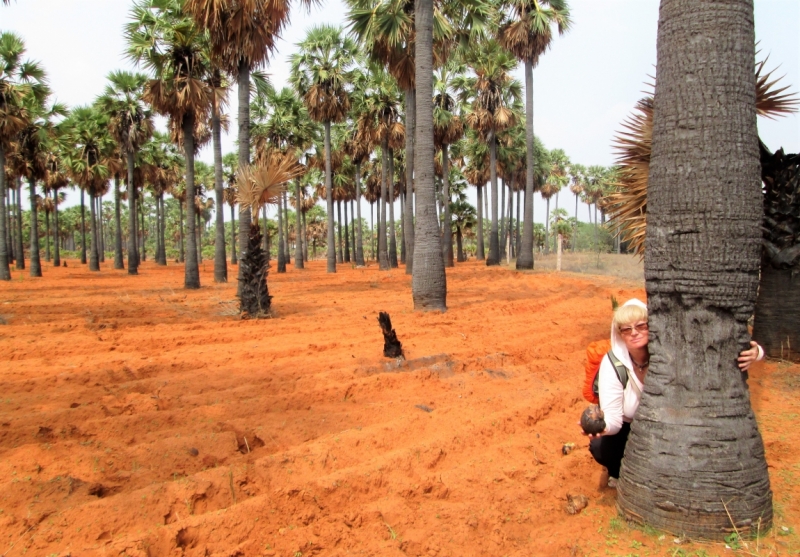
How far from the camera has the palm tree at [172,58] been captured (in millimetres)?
16031

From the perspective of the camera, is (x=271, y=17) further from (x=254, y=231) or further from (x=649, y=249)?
(x=649, y=249)

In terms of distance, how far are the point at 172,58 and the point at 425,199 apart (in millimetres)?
10542

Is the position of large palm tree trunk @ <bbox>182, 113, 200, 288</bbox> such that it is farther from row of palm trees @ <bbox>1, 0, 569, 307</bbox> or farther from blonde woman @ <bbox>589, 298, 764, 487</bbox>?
blonde woman @ <bbox>589, 298, 764, 487</bbox>

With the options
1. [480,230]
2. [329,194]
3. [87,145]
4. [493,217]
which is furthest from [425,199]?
[87,145]

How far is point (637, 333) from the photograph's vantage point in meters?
3.34

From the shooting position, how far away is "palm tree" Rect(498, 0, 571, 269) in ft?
74.6

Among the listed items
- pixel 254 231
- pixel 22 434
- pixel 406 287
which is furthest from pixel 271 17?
pixel 22 434

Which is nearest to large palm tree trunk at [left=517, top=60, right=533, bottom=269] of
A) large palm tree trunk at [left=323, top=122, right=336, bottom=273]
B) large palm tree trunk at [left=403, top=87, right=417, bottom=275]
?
large palm tree trunk at [left=403, top=87, right=417, bottom=275]

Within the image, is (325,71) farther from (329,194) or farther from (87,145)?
(87,145)

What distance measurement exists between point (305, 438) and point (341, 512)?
1212 mm

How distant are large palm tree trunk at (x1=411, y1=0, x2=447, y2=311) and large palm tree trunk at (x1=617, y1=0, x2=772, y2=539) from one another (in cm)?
768

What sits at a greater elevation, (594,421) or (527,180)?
(527,180)

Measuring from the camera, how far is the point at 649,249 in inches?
127

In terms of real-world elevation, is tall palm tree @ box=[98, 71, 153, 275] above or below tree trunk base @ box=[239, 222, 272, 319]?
above
